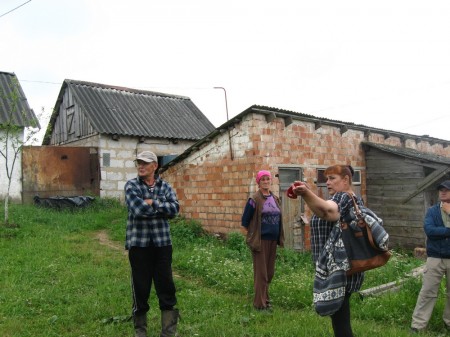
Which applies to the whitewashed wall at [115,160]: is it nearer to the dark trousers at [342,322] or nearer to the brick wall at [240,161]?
the brick wall at [240,161]

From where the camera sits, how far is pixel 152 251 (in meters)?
4.05

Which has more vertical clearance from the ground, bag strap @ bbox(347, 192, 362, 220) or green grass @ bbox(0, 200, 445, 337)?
bag strap @ bbox(347, 192, 362, 220)

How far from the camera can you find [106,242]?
9625mm

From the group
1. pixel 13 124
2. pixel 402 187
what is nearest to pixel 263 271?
pixel 402 187

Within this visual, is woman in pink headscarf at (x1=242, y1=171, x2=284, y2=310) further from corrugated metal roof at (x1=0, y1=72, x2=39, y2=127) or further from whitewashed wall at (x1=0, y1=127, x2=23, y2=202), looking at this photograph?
whitewashed wall at (x1=0, y1=127, x2=23, y2=202)

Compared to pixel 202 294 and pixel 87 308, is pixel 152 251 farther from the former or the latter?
pixel 202 294

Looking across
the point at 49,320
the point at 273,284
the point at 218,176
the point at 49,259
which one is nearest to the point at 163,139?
the point at 218,176

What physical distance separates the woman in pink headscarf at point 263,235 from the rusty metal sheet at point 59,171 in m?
10.0

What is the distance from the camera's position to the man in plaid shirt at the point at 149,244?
12.9 feet

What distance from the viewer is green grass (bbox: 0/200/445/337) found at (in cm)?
454

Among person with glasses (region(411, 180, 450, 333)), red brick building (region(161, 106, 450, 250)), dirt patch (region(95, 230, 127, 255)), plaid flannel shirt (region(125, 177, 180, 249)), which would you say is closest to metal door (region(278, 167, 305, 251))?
red brick building (region(161, 106, 450, 250))

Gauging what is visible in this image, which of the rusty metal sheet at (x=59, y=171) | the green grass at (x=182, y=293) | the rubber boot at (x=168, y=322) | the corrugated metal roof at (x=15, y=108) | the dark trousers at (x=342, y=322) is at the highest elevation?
the corrugated metal roof at (x=15, y=108)

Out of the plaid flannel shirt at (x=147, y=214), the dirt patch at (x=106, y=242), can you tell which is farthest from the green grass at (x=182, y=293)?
the plaid flannel shirt at (x=147, y=214)

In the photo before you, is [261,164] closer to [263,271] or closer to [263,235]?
[263,235]
